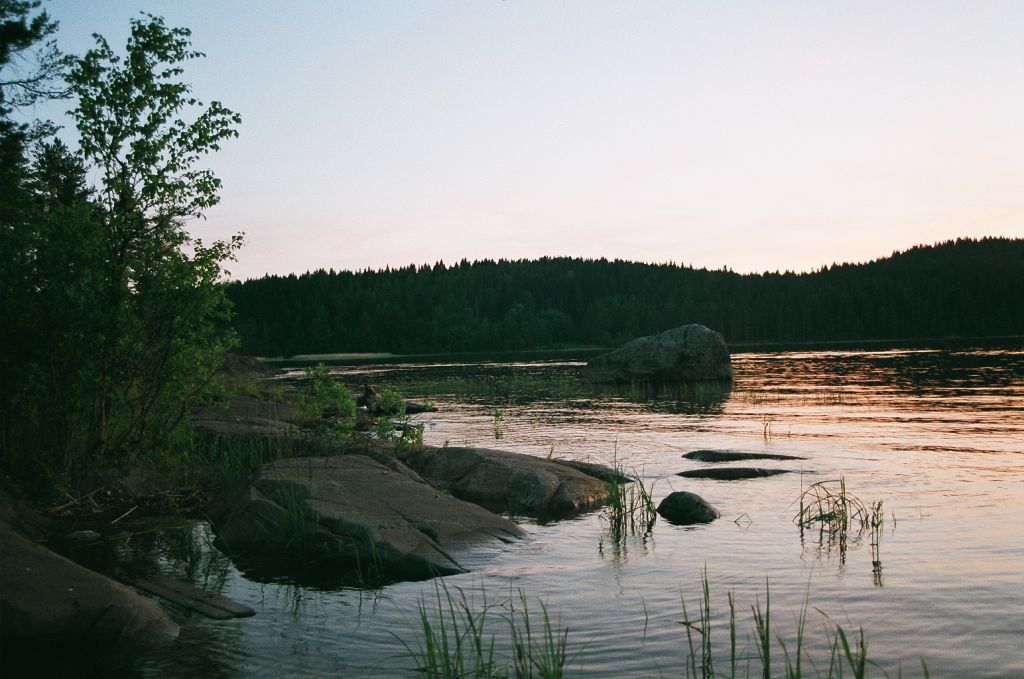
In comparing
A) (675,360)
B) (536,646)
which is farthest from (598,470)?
(675,360)

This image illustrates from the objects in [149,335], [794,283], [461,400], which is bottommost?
[461,400]

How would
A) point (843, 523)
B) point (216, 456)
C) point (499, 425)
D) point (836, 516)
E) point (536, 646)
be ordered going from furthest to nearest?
point (499, 425) < point (216, 456) < point (836, 516) < point (843, 523) < point (536, 646)

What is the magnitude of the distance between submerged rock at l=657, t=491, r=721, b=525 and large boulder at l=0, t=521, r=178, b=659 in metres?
7.22

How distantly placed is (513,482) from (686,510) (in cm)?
306

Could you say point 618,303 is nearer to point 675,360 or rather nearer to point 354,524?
point 675,360

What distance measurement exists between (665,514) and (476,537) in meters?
3.29

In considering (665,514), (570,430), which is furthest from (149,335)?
(570,430)

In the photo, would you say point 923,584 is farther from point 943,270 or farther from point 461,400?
point 943,270

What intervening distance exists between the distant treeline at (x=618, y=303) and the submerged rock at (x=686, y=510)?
129m

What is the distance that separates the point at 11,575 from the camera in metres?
6.96

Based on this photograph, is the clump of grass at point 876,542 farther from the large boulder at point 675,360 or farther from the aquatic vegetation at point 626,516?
the large boulder at point 675,360

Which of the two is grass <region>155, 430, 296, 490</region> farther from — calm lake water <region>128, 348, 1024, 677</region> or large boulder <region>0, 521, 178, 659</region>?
large boulder <region>0, 521, 178, 659</region>

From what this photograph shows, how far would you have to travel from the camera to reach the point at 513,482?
13805 millimetres

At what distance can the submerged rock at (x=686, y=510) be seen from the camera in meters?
11.9
